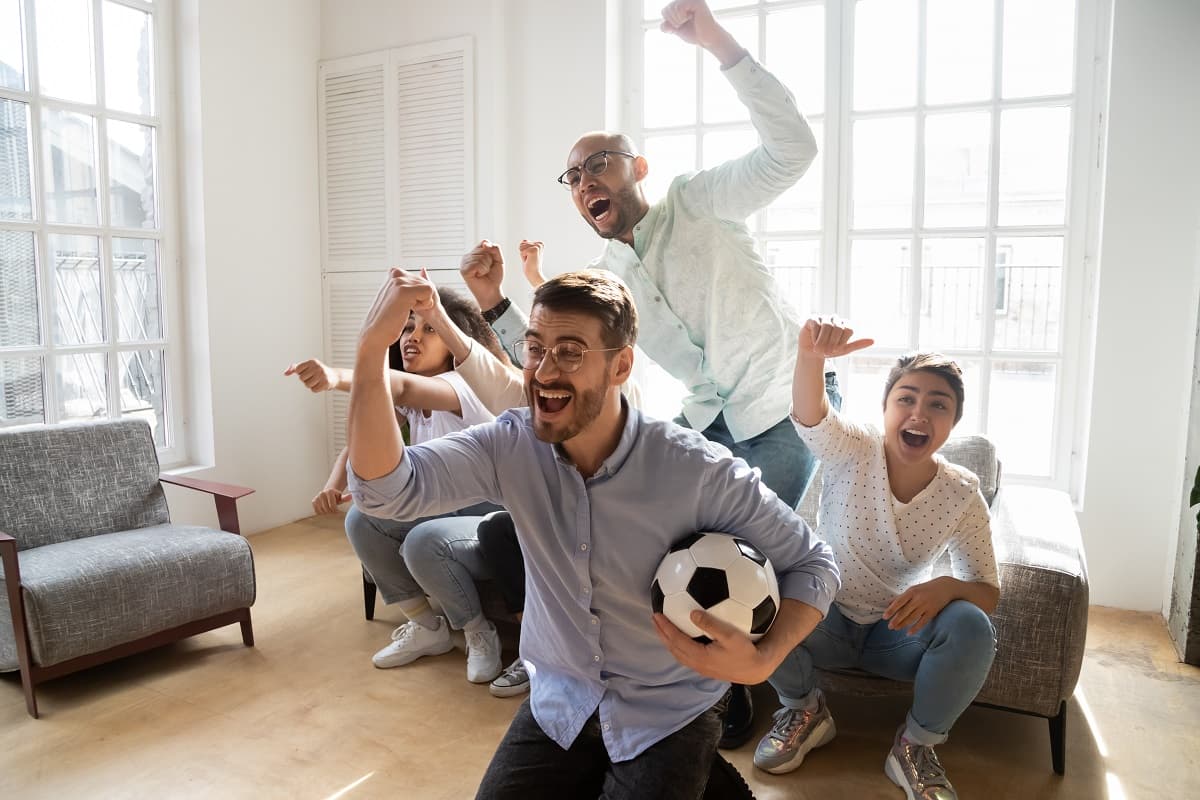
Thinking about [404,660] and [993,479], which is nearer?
[993,479]

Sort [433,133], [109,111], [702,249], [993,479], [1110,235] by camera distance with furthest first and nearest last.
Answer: [433,133], [109,111], [1110,235], [993,479], [702,249]

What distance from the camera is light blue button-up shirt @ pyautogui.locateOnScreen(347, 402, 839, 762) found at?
1.44 m

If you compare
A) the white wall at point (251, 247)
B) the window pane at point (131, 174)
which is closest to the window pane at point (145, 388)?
the white wall at point (251, 247)

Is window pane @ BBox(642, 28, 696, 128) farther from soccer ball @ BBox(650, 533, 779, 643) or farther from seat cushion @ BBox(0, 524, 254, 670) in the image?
soccer ball @ BBox(650, 533, 779, 643)

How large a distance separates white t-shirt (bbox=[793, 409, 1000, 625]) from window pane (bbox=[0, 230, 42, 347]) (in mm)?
3168

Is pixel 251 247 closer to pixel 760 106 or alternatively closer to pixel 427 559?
pixel 427 559

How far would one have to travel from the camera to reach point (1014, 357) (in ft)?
11.1

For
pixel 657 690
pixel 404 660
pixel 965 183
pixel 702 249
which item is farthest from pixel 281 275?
pixel 657 690

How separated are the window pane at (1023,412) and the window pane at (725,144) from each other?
4.54ft

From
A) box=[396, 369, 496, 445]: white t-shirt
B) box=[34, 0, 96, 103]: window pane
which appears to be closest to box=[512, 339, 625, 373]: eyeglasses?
box=[396, 369, 496, 445]: white t-shirt

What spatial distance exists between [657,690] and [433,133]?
341 centimetres

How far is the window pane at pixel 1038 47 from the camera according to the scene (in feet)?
10.6

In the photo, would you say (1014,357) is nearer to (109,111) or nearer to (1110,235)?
(1110,235)

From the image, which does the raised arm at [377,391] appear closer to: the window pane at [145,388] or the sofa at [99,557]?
the sofa at [99,557]
